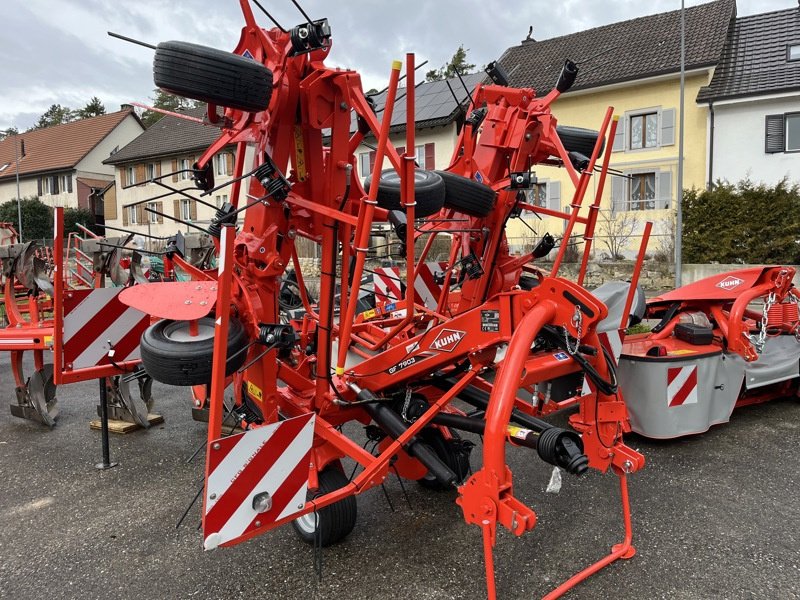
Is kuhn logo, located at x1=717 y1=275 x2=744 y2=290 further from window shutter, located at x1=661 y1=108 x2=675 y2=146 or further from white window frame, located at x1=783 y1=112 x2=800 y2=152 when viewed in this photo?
window shutter, located at x1=661 y1=108 x2=675 y2=146

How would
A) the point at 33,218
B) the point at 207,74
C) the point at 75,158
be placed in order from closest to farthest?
the point at 207,74
the point at 33,218
the point at 75,158

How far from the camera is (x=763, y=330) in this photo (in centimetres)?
466

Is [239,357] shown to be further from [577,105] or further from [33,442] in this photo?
[577,105]

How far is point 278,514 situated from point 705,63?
19.4 m

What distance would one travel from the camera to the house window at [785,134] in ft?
53.5

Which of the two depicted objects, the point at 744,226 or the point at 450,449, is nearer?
the point at 450,449

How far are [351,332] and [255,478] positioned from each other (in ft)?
3.84

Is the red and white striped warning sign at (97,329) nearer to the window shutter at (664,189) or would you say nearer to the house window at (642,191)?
the window shutter at (664,189)

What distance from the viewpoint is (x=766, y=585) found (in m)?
2.66

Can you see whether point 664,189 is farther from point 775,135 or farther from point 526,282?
point 526,282

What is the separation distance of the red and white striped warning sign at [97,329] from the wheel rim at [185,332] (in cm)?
148

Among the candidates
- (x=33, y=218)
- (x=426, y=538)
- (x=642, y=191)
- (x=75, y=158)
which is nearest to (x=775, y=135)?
(x=642, y=191)

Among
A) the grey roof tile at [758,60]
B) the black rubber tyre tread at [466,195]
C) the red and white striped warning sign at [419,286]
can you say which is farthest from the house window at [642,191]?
the black rubber tyre tread at [466,195]

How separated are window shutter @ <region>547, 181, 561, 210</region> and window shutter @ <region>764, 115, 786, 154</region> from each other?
619 centimetres
